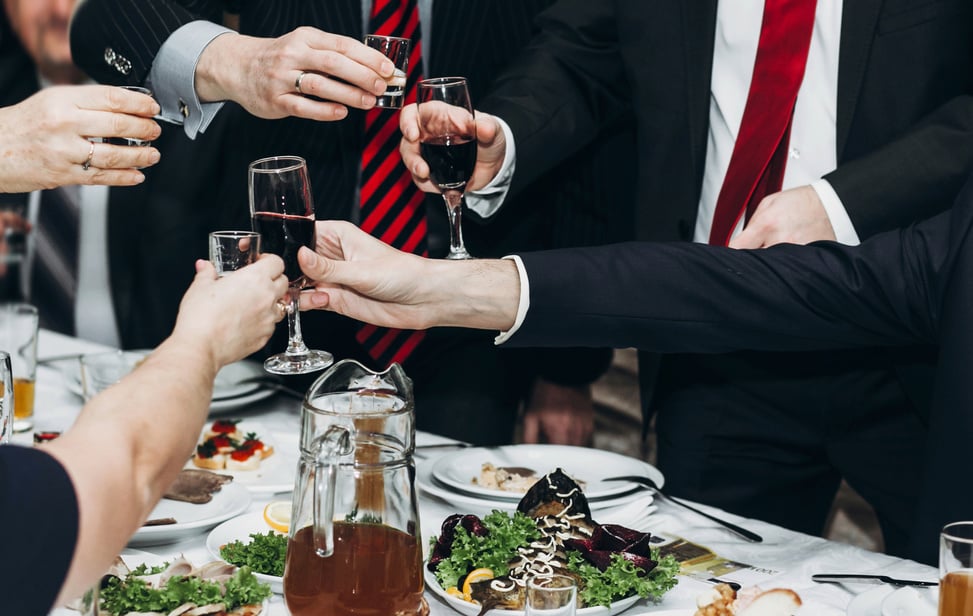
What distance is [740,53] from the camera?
2.44 metres

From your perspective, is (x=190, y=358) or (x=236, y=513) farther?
(x=236, y=513)

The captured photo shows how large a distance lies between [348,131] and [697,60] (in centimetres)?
79

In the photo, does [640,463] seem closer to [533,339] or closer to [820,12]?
[533,339]

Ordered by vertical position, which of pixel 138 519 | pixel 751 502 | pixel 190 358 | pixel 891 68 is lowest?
pixel 751 502

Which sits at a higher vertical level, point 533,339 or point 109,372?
point 533,339

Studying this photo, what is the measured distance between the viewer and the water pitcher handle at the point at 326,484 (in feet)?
3.72

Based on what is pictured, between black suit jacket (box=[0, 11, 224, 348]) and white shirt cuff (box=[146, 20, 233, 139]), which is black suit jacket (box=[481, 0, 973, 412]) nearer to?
white shirt cuff (box=[146, 20, 233, 139])

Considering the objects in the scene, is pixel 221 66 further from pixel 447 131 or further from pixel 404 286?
pixel 404 286

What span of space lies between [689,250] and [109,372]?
1.22m

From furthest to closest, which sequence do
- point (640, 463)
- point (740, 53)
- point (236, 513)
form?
1. point (740, 53)
2. point (640, 463)
3. point (236, 513)

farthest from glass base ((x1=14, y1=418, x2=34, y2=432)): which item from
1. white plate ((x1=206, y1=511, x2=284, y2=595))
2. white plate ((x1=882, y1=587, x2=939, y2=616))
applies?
white plate ((x1=882, y1=587, x2=939, y2=616))

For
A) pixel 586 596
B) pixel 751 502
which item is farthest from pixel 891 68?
pixel 586 596

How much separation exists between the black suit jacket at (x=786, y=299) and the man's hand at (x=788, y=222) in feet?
0.39

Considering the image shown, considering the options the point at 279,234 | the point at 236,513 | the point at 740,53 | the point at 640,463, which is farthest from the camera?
the point at 740,53
